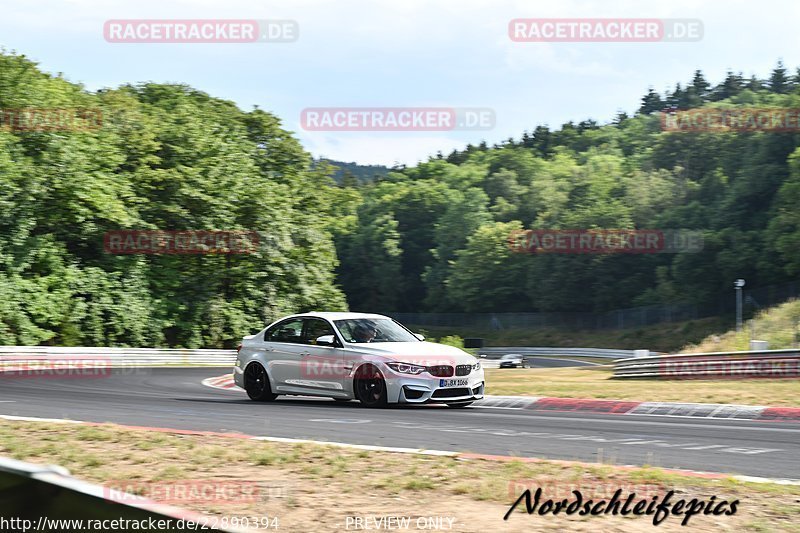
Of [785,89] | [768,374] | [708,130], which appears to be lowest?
[768,374]

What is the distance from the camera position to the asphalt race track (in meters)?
9.72

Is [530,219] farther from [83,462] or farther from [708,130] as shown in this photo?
[83,462]

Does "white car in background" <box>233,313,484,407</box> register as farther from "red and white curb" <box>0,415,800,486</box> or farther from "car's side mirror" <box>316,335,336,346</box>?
"red and white curb" <box>0,415,800,486</box>

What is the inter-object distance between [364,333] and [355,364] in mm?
717

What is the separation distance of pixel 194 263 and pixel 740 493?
44.0 metres

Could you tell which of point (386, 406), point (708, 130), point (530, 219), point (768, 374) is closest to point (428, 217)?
point (530, 219)

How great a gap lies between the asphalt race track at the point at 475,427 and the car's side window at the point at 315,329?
39.7 inches

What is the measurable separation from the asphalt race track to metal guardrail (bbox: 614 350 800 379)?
10.6m

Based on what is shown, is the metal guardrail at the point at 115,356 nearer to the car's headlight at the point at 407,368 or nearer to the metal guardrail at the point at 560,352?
the car's headlight at the point at 407,368

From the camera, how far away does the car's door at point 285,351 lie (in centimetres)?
1638

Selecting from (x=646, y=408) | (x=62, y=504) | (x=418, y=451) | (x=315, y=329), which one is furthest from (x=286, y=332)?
(x=62, y=504)

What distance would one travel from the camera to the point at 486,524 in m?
6.16

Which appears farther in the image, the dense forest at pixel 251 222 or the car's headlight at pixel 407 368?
the dense forest at pixel 251 222

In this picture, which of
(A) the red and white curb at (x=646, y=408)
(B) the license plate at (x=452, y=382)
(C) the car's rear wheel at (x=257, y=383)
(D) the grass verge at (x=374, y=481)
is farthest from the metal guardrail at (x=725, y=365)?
(D) the grass verge at (x=374, y=481)
